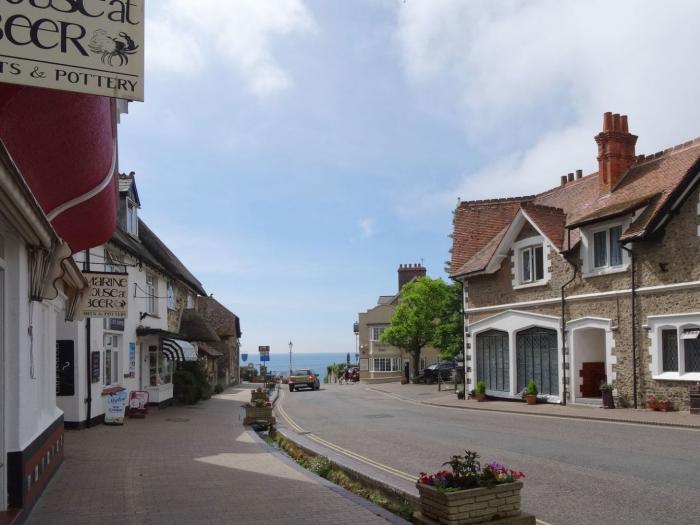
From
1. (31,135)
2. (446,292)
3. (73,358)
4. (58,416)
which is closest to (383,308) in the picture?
(446,292)

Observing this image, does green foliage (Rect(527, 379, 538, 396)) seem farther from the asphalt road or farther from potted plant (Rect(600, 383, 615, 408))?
potted plant (Rect(600, 383, 615, 408))

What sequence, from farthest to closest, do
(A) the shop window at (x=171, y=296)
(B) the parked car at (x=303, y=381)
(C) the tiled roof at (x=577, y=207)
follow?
(B) the parked car at (x=303, y=381), (A) the shop window at (x=171, y=296), (C) the tiled roof at (x=577, y=207)

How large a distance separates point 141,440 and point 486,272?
638 inches

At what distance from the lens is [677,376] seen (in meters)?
19.0

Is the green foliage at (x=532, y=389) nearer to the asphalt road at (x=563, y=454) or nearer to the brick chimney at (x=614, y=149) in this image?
the asphalt road at (x=563, y=454)

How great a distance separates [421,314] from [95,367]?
110 feet

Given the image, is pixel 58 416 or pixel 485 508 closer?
pixel 485 508

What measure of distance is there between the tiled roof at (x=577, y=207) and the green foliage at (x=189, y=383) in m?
12.0

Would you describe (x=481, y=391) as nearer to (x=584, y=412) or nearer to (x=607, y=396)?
(x=607, y=396)

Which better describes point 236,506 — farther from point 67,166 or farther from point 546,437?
point 546,437

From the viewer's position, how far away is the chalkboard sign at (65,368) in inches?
669

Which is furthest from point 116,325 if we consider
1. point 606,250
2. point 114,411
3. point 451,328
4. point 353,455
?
point 451,328

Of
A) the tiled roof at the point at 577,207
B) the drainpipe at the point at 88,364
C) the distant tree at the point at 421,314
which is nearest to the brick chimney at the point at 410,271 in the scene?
Answer: the distant tree at the point at 421,314

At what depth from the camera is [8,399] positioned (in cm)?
716
